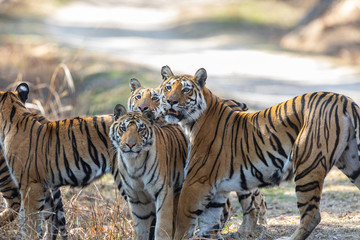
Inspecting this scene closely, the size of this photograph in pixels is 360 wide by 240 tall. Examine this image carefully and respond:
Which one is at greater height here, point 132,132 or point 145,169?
point 132,132

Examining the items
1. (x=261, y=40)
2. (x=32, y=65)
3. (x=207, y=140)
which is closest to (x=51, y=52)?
(x=32, y=65)

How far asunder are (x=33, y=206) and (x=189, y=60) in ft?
39.9

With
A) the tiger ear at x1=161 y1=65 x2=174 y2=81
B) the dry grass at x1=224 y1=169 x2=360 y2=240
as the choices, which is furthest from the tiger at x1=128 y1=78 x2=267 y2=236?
the tiger ear at x1=161 y1=65 x2=174 y2=81

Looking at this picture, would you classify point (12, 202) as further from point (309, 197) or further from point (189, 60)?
point (189, 60)

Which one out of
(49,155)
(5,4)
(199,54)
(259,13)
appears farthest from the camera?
(5,4)

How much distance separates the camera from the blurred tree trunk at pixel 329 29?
17.3 metres

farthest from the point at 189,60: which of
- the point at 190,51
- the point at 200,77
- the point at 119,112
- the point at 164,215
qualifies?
the point at 164,215

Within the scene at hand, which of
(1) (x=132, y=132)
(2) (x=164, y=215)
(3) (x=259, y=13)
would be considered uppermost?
(3) (x=259, y=13)

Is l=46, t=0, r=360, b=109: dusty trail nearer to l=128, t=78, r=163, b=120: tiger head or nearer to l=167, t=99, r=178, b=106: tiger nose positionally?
l=128, t=78, r=163, b=120: tiger head

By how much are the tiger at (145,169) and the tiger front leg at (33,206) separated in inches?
35.4

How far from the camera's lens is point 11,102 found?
6137 millimetres

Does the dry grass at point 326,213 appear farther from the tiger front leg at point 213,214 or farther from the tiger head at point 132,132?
the tiger head at point 132,132

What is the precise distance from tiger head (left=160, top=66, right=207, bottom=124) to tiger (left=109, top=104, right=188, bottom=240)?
198 mm

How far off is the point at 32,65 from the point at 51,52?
1894mm
